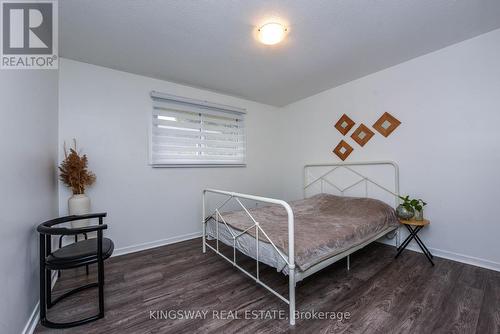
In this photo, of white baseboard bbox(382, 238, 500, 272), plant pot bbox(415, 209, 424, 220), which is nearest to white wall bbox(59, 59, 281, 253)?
plant pot bbox(415, 209, 424, 220)

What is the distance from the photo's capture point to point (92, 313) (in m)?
1.53

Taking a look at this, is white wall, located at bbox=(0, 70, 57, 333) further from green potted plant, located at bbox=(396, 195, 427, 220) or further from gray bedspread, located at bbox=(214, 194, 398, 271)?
green potted plant, located at bbox=(396, 195, 427, 220)

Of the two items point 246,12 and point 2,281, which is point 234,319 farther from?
point 246,12

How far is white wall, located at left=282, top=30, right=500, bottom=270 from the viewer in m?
2.06

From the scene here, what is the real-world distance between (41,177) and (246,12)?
87.6 inches

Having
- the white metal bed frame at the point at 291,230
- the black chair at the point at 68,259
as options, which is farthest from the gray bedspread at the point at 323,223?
the black chair at the point at 68,259

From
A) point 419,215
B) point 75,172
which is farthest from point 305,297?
point 75,172

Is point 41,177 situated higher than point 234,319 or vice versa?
point 41,177

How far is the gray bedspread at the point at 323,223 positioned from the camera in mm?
1569

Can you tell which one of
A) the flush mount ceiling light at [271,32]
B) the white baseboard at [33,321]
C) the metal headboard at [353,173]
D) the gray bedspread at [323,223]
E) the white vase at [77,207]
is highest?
the flush mount ceiling light at [271,32]

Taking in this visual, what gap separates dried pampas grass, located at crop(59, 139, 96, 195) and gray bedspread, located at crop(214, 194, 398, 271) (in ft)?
5.17

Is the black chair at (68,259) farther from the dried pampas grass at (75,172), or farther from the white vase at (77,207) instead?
the dried pampas grass at (75,172)

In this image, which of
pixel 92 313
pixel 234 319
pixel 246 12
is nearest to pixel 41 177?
pixel 92 313

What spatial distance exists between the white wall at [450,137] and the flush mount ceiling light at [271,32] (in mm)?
1730
